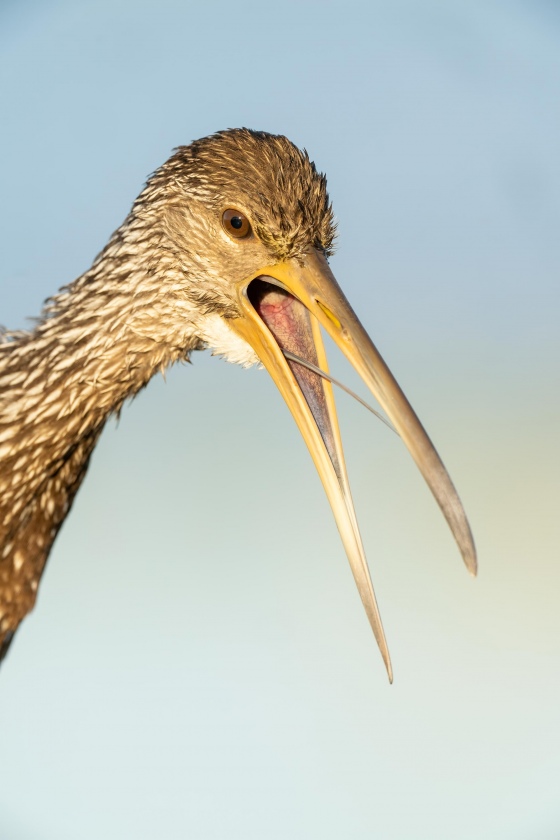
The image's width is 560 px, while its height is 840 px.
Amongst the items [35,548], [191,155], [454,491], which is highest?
[191,155]

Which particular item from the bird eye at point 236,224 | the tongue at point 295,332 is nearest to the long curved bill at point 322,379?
the tongue at point 295,332

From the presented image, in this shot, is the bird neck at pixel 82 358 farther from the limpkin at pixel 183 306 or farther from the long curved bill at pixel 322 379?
the long curved bill at pixel 322 379

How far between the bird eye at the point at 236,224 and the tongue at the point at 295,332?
0.90 ft

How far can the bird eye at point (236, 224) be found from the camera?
165 inches

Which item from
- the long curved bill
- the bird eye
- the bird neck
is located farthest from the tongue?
the bird neck

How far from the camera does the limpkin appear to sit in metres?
4.17

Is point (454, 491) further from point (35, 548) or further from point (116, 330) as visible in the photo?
point (35, 548)

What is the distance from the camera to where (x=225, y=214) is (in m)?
4.22

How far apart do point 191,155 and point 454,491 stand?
1848mm

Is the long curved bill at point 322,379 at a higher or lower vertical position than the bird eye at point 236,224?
lower

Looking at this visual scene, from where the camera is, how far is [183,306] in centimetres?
428

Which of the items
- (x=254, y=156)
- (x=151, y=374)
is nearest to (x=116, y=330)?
(x=151, y=374)

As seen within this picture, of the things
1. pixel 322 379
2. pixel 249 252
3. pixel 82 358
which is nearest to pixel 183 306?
pixel 249 252

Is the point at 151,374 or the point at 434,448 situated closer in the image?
the point at 434,448
